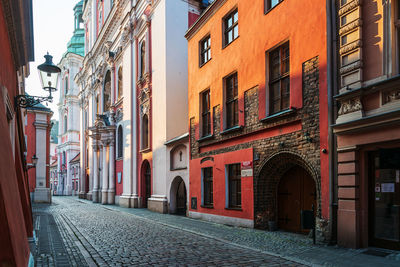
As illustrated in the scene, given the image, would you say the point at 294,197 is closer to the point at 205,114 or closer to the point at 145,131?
the point at 205,114

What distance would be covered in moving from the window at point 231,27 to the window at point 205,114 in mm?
2607

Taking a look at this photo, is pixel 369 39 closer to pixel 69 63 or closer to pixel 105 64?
pixel 105 64

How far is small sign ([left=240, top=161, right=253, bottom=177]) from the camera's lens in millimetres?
12422

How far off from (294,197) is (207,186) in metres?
5.28

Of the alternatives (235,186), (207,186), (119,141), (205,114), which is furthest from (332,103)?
(119,141)

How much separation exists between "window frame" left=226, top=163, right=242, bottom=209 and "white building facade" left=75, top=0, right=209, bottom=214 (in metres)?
4.07

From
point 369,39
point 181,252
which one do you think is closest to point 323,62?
point 369,39

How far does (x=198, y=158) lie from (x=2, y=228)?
13.2m

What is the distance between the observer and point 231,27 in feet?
47.7

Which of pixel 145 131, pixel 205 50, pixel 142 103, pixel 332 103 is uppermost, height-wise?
pixel 205 50

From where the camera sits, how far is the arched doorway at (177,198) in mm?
19453

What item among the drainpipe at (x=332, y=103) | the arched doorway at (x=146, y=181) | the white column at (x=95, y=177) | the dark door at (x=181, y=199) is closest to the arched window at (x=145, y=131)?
the arched doorway at (x=146, y=181)

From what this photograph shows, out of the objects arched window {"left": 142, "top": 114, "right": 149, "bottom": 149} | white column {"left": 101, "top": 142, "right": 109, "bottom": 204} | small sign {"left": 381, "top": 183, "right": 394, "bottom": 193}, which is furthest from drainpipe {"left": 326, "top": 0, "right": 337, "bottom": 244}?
white column {"left": 101, "top": 142, "right": 109, "bottom": 204}

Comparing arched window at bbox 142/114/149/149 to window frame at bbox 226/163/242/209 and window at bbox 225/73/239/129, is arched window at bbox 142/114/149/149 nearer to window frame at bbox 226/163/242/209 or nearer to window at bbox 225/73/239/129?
window at bbox 225/73/239/129
